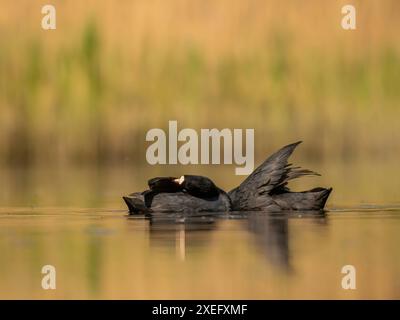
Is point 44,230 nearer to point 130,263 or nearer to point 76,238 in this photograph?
point 76,238

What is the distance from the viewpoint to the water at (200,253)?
50.6ft

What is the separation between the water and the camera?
1542cm

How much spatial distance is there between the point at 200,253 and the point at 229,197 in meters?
6.67

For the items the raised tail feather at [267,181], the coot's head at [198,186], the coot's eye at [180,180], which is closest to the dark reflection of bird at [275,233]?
the raised tail feather at [267,181]

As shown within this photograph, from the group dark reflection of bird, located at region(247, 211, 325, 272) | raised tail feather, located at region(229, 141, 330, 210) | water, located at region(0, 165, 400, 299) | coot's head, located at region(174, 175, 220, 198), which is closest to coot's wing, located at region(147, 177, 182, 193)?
coot's head, located at region(174, 175, 220, 198)

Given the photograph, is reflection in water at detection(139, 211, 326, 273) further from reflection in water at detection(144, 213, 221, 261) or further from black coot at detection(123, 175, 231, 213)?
black coot at detection(123, 175, 231, 213)

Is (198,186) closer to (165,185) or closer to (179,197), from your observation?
(179,197)

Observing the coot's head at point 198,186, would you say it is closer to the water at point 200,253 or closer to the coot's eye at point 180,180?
the coot's eye at point 180,180

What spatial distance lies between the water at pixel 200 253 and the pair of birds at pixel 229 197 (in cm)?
46

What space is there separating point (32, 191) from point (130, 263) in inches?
706

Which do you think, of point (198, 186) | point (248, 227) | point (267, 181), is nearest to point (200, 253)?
point (248, 227)

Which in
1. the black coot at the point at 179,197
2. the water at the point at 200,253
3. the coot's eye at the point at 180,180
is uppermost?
the coot's eye at the point at 180,180
